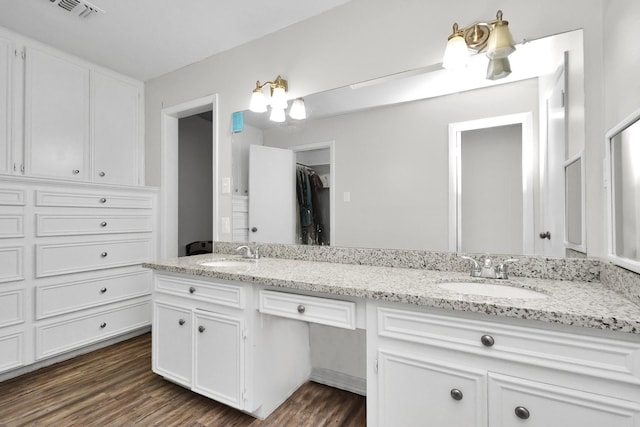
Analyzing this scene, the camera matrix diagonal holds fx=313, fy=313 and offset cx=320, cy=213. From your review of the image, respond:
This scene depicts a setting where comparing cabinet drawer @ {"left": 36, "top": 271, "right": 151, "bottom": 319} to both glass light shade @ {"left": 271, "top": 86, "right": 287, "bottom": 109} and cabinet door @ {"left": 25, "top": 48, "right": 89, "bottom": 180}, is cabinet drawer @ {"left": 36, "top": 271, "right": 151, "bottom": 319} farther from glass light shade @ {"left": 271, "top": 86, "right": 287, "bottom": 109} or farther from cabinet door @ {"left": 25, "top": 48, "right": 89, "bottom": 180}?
glass light shade @ {"left": 271, "top": 86, "right": 287, "bottom": 109}

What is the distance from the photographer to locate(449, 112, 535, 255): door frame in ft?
4.62

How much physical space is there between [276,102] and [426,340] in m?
1.65

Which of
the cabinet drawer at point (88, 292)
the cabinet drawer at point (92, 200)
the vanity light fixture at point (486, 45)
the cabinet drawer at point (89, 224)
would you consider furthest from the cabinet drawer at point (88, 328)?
the vanity light fixture at point (486, 45)

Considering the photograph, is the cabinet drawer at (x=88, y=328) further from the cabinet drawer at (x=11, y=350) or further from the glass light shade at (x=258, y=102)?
the glass light shade at (x=258, y=102)

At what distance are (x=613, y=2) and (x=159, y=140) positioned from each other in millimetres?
3041

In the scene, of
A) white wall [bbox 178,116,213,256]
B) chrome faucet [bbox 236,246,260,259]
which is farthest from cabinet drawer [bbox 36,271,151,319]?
chrome faucet [bbox 236,246,260,259]

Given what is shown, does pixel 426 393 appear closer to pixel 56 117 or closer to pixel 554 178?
pixel 554 178

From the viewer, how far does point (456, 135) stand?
5.12 feet

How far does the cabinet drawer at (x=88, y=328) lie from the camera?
2168mm

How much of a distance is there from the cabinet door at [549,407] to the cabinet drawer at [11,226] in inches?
108

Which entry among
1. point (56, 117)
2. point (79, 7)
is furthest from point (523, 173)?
point (56, 117)

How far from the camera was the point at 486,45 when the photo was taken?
1454 millimetres

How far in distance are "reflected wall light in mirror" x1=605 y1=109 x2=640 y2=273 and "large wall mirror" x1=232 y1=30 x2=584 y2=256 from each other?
20cm

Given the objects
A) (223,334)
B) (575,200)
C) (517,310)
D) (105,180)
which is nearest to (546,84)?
(575,200)
